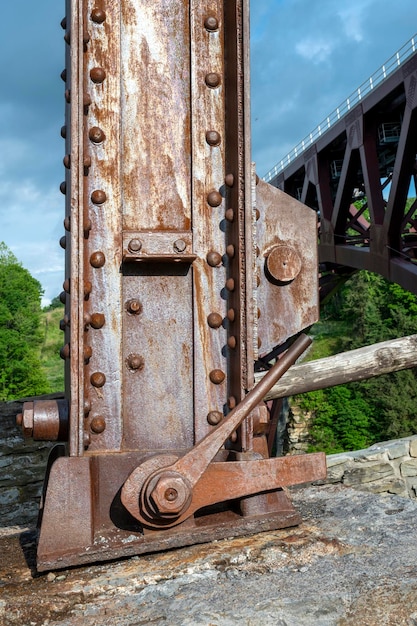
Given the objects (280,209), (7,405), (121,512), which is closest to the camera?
(121,512)

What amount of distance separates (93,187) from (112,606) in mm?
1226

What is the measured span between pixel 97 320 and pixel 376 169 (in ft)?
42.4

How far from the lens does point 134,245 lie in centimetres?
212

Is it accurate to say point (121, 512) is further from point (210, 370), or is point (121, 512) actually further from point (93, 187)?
point (93, 187)

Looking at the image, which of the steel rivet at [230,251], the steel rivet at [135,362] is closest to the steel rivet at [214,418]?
the steel rivet at [135,362]

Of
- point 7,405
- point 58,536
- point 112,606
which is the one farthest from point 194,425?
point 7,405

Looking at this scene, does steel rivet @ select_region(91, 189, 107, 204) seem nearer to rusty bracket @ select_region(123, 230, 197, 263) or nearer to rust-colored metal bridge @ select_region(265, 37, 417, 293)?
rusty bracket @ select_region(123, 230, 197, 263)

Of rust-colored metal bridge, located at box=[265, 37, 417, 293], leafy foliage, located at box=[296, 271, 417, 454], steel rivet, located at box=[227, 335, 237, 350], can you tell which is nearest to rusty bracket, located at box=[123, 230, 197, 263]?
steel rivet, located at box=[227, 335, 237, 350]

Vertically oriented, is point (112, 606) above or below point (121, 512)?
below

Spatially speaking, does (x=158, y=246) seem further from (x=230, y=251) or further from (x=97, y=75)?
(x=97, y=75)

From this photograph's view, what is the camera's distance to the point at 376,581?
1.66 m

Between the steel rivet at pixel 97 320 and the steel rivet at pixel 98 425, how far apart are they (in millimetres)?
281

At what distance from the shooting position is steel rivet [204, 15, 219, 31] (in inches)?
88.9

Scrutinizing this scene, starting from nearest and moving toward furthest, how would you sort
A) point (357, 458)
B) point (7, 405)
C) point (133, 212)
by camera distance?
point (133, 212), point (7, 405), point (357, 458)
